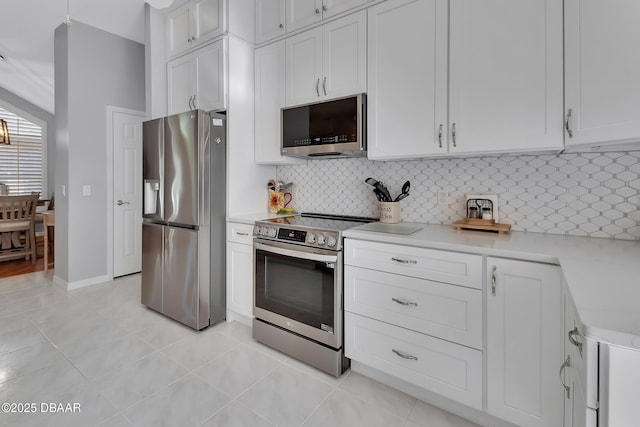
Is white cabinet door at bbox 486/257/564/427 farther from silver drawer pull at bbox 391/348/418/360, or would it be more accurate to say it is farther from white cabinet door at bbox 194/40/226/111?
white cabinet door at bbox 194/40/226/111

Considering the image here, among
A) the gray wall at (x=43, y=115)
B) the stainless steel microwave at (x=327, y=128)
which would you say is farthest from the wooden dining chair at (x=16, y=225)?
the stainless steel microwave at (x=327, y=128)

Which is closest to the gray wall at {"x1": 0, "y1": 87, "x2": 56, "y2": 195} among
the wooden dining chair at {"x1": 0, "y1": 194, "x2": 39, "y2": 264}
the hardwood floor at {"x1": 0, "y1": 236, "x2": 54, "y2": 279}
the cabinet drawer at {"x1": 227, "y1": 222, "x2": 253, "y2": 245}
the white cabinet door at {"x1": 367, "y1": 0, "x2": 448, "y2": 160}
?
the wooden dining chair at {"x1": 0, "y1": 194, "x2": 39, "y2": 264}

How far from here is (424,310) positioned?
1646mm

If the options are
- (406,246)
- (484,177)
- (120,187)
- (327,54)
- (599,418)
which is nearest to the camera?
(599,418)

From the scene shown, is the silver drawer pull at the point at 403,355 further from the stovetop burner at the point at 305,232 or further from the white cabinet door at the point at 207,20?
the white cabinet door at the point at 207,20

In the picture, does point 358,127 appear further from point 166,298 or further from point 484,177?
point 166,298

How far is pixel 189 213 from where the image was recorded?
99.1 inches

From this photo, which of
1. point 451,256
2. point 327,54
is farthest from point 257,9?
point 451,256

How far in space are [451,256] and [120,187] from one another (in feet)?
13.0

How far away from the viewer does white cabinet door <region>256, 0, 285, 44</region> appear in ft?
8.35

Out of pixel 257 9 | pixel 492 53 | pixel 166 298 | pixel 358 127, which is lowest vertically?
pixel 166 298

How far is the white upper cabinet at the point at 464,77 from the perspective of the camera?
1522 millimetres

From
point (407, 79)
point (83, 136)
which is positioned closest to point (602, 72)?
point (407, 79)

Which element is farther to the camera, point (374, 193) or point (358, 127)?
point (374, 193)
